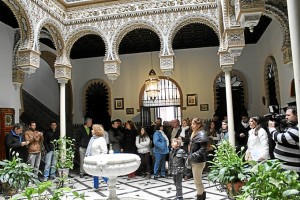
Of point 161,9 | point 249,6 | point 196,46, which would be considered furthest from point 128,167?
point 196,46

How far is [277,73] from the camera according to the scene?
9383 mm

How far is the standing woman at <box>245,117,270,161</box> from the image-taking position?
4.99 m

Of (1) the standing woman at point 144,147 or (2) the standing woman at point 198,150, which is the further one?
(1) the standing woman at point 144,147

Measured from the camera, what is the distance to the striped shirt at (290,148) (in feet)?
11.3

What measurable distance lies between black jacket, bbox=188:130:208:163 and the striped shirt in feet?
4.06

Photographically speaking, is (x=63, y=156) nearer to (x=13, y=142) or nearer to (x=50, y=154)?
(x=50, y=154)

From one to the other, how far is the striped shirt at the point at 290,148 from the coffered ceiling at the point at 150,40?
252 inches

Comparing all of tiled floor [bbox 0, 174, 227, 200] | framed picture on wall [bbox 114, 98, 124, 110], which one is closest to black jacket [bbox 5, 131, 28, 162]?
tiled floor [bbox 0, 174, 227, 200]

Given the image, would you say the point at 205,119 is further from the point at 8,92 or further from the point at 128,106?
the point at 8,92

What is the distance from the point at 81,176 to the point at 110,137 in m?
1.36

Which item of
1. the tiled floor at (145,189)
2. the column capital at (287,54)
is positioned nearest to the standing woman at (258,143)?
the tiled floor at (145,189)

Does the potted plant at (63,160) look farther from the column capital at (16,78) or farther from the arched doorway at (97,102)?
the arched doorway at (97,102)

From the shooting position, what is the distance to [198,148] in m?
4.65

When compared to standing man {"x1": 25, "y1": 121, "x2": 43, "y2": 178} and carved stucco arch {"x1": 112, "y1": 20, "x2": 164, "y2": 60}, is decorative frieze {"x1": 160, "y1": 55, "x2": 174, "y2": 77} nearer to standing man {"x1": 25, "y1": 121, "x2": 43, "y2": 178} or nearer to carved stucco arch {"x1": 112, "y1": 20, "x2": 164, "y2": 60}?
carved stucco arch {"x1": 112, "y1": 20, "x2": 164, "y2": 60}
